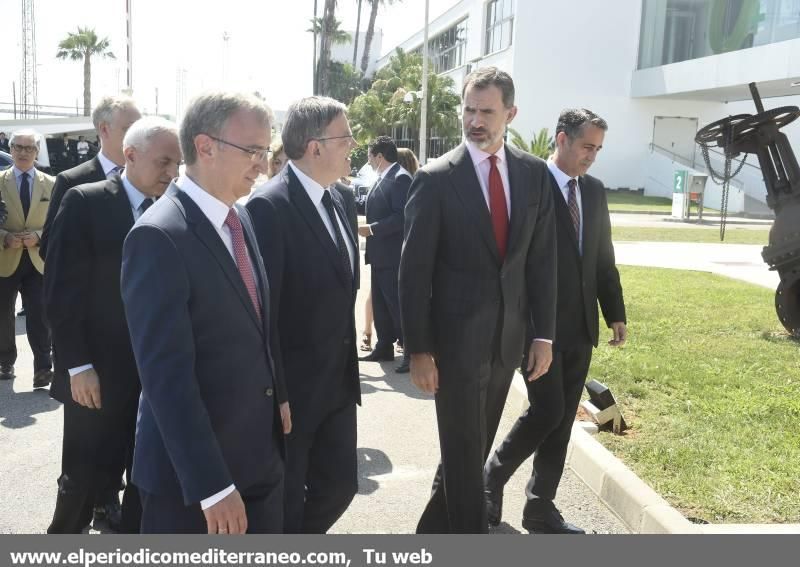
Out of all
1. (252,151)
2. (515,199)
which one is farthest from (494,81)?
(252,151)

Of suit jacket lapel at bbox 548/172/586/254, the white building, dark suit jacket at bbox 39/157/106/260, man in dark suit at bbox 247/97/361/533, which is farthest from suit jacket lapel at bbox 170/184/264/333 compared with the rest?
the white building

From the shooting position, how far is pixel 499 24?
46406 millimetres

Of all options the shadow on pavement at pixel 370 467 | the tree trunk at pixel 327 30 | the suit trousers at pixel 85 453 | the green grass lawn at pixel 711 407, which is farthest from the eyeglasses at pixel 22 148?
the tree trunk at pixel 327 30

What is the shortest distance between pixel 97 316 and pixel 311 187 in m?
1.14

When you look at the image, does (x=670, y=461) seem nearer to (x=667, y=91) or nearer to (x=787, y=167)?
(x=787, y=167)

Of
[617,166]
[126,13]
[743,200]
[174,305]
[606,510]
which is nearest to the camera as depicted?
[174,305]

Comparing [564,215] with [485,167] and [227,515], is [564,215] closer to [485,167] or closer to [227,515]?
[485,167]

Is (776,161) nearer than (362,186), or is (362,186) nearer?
(776,161)

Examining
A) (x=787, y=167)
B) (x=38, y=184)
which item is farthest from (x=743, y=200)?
(x=38, y=184)

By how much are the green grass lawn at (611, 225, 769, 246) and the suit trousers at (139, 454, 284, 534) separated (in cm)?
1983

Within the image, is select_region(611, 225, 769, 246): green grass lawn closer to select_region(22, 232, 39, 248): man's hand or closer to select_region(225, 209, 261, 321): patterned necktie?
select_region(22, 232, 39, 248): man's hand

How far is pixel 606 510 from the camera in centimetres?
464

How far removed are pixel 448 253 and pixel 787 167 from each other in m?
5.48

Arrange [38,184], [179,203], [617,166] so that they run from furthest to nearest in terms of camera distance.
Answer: [617,166]
[38,184]
[179,203]
